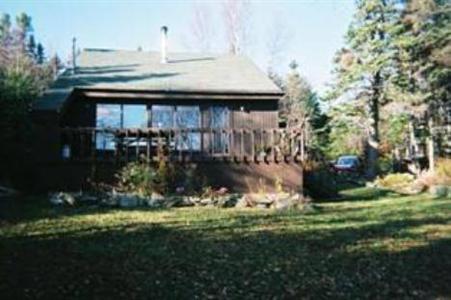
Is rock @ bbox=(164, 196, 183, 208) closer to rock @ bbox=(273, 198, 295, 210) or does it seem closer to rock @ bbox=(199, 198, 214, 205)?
rock @ bbox=(199, 198, 214, 205)

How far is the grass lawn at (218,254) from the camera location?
7.20 meters

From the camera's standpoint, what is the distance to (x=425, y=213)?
15.6 metres

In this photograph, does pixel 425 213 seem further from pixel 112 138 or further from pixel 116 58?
pixel 116 58

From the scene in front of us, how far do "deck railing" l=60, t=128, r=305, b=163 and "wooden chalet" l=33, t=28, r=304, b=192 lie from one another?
0.03m

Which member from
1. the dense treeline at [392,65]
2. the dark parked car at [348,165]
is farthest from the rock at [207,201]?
the dark parked car at [348,165]

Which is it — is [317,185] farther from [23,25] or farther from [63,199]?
[23,25]

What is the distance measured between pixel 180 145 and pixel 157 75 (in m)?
3.94

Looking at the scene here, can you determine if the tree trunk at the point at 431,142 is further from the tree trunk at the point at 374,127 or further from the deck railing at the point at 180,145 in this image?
the deck railing at the point at 180,145

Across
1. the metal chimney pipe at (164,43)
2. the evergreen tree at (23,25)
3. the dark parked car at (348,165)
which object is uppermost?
the evergreen tree at (23,25)

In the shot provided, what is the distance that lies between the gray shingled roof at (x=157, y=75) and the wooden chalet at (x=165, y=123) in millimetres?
36

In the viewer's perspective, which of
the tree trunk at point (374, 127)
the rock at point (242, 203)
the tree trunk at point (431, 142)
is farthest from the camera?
the tree trunk at point (374, 127)

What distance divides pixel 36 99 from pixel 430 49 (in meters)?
20.5

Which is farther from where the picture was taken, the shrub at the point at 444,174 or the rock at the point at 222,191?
the shrub at the point at 444,174

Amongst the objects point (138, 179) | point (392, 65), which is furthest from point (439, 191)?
point (392, 65)
